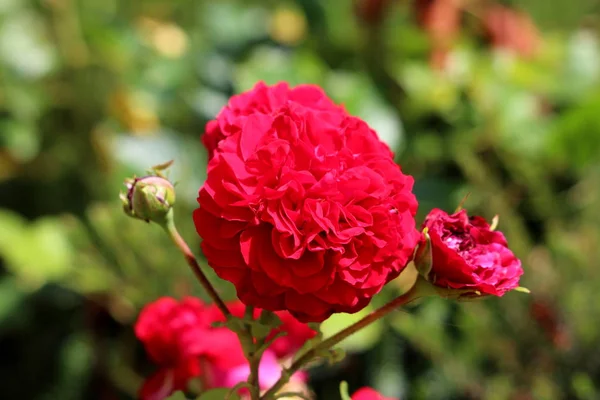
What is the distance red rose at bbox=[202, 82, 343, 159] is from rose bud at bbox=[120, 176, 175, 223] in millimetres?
32

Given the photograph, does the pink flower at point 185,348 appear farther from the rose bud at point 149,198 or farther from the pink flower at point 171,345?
the rose bud at point 149,198

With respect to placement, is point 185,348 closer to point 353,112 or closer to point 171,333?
point 171,333

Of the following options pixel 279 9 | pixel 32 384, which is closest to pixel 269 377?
pixel 32 384

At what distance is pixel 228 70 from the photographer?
39.7 inches

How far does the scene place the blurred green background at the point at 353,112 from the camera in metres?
0.75

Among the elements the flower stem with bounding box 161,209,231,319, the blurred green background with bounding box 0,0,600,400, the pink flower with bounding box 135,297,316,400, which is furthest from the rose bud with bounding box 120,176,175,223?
the blurred green background with bounding box 0,0,600,400

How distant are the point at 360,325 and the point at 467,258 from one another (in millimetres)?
60

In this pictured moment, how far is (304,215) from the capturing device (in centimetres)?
31

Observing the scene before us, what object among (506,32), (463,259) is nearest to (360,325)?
(463,259)

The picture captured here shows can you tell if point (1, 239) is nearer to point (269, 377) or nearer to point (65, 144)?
point (65, 144)

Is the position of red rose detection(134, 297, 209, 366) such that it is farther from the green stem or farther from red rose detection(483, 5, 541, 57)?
red rose detection(483, 5, 541, 57)

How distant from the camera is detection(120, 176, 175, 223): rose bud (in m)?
0.34

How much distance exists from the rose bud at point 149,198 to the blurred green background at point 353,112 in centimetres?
27

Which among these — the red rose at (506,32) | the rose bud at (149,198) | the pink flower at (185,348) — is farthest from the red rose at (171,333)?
the red rose at (506,32)
